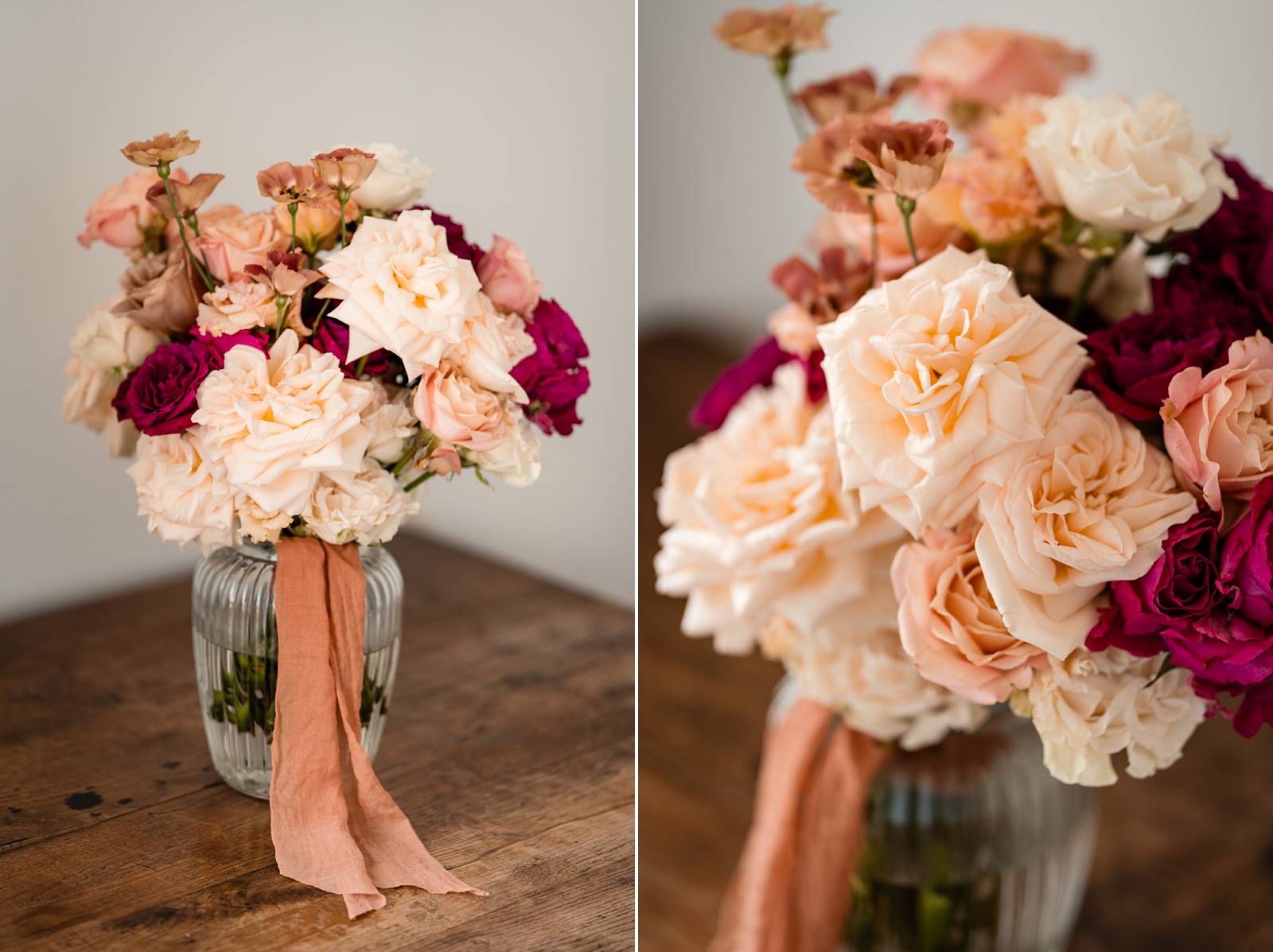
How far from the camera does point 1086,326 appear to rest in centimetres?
89

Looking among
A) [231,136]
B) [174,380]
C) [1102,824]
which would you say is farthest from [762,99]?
[174,380]

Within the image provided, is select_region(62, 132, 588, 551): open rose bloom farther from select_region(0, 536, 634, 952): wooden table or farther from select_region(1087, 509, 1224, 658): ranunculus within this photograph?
select_region(1087, 509, 1224, 658): ranunculus

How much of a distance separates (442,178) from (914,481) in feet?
1.24

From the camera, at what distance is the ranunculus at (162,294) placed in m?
0.66

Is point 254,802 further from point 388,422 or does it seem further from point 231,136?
point 231,136

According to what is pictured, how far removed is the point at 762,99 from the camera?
2076 millimetres

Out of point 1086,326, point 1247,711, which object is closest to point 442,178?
point 1086,326

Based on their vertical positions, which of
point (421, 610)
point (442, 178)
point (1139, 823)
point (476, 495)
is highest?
point (442, 178)

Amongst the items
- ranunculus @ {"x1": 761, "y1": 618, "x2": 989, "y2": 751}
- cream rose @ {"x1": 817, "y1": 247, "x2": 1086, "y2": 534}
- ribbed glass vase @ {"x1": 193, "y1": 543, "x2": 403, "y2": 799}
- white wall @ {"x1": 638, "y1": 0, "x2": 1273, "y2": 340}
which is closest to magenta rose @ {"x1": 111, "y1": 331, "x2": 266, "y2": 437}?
ribbed glass vase @ {"x1": 193, "y1": 543, "x2": 403, "y2": 799}

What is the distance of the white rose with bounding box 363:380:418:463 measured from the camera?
64cm

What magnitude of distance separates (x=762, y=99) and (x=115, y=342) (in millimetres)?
1567

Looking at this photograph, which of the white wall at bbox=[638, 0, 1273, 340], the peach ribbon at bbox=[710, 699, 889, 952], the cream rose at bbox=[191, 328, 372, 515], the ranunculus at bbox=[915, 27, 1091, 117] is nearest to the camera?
the cream rose at bbox=[191, 328, 372, 515]

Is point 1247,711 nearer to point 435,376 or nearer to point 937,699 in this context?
point 937,699

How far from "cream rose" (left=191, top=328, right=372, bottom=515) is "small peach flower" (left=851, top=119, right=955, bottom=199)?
0.98 ft
